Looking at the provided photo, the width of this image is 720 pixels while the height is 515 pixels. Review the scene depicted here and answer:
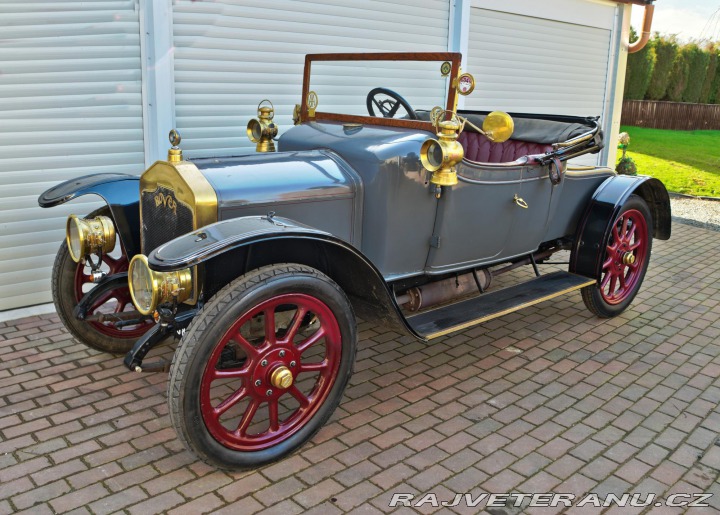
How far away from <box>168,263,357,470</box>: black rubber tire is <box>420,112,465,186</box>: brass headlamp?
759 mm

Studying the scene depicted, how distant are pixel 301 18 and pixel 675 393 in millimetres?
3952

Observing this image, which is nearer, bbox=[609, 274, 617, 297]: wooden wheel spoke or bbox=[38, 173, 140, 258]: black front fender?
bbox=[38, 173, 140, 258]: black front fender

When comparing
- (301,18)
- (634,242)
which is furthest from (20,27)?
(634,242)

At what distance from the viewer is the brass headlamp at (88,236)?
3.26 meters

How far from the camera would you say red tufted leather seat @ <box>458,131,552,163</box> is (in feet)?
14.4

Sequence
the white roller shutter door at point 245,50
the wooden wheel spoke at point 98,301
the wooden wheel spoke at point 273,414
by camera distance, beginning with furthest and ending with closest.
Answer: the white roller shutter door at point 245,50 → the wooden wheel spoke at point 98,301 → the wooden wheel spoke at point 273,414

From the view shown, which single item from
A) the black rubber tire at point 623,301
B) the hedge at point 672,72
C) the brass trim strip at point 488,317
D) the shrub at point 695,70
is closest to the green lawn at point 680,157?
the hedge at point 672,72

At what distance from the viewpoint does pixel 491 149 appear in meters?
4.53

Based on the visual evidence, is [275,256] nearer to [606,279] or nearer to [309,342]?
[309,342]

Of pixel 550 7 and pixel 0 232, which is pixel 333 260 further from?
pixel 550 7

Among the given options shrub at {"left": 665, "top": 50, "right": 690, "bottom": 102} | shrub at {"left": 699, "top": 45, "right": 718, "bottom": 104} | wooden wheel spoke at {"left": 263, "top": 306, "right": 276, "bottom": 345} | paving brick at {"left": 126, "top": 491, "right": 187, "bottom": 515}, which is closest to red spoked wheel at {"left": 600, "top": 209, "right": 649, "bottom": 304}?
wooden wheel spoke at {"left": 263, "top": 306, "right": 276, "bottom": 345}

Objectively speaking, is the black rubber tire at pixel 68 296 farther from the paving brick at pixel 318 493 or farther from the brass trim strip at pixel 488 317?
the brass trim strip at pixel 488 317

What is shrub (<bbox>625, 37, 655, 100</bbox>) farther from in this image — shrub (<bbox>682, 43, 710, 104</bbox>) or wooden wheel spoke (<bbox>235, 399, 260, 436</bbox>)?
wooden wheel spoke (<bbox>235, 399, 260, 436</bbox>)

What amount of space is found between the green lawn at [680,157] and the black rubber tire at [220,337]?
29.1 feet
